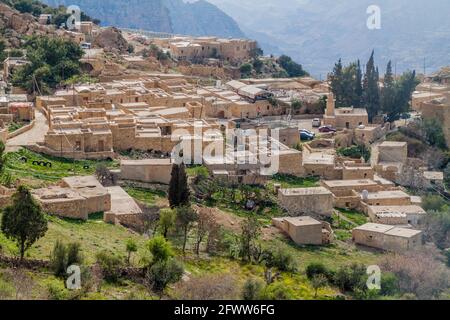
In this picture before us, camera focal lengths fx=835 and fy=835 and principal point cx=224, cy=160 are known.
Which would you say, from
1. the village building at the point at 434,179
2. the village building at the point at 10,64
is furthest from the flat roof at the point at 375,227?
the village building at the point at 10,64

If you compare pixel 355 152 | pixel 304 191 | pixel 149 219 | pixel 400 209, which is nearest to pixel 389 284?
pixel 149 219

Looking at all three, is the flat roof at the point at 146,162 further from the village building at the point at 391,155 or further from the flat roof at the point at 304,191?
the village building at the point at 391,155

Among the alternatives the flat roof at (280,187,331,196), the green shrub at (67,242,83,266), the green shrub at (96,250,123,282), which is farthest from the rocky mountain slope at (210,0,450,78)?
the green shrub at (67,242,83,266)

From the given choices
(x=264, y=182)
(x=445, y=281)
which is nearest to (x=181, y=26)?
(x=264, y=182)

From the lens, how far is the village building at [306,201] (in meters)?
32.2

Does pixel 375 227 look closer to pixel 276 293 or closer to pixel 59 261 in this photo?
pixel 276 293

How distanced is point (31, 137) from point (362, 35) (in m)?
103

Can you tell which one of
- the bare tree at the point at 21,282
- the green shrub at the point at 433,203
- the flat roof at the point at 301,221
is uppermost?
the bare tree at the point at 21,282

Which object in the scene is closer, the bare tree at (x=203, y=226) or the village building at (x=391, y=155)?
the bare tree at (x=203, y=226)

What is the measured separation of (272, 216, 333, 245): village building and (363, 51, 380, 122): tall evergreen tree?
22.8 m

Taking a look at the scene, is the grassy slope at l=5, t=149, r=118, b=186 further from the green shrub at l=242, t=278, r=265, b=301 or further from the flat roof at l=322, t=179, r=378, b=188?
the green shrub at l=242, t=278, r=265, b=301

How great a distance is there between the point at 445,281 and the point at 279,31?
151 meters

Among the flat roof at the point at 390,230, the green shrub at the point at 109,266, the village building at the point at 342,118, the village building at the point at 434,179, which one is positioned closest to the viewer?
the green shrub at the point at 109,266

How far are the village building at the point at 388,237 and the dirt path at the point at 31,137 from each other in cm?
1309
